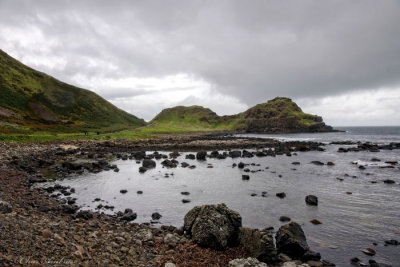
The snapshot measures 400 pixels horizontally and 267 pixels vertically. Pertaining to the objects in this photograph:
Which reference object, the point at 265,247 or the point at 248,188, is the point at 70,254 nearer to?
the point at 265,247

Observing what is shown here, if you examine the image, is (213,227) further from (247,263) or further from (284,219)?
(284,219)

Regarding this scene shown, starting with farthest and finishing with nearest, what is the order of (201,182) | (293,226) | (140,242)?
(201,182)
(293,226)
(140,242)

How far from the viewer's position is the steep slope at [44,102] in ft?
412

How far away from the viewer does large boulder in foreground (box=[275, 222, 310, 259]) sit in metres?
13.6

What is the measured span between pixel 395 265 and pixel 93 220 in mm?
18435

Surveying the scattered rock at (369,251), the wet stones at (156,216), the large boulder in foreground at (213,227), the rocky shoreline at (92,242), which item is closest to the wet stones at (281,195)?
the scattered rock at (369,251)

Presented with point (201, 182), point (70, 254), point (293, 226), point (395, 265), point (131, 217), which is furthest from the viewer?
point (201, 182)

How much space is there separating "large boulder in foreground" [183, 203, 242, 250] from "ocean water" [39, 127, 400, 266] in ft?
10.2

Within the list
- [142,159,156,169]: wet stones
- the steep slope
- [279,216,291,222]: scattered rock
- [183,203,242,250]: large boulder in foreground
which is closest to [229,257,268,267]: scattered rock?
[183,203,242,250]: large boulder in foreground

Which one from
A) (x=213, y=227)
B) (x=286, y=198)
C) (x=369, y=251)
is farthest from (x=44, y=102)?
(x=369, y=251)

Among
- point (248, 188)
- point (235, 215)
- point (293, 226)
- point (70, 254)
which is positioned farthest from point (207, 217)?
point (248, 188)

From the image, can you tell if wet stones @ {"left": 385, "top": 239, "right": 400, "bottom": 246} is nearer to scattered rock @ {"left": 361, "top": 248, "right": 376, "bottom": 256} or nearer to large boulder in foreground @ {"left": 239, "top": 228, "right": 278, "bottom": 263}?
scattered rock @ {"left": 361, "top": 248, "right": 376, "bottom": 256}

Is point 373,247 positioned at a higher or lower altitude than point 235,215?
lower

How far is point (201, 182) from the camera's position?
3275 centimetres
